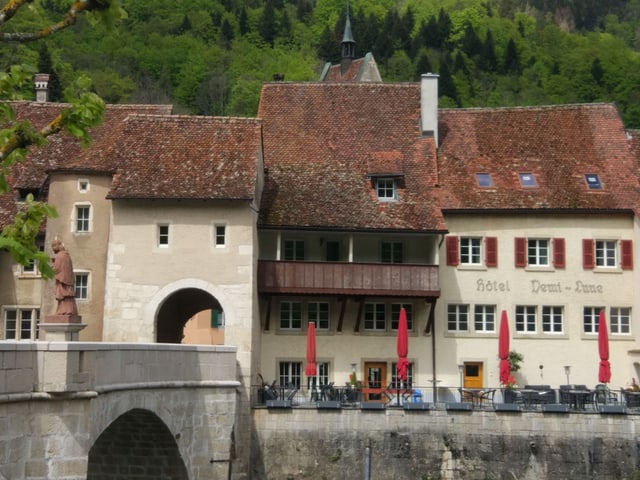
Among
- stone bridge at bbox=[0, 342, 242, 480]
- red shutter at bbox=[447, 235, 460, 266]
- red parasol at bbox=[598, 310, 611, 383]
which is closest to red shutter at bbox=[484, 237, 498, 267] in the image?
red shutter at bbox=[447, 235, 460, 266]

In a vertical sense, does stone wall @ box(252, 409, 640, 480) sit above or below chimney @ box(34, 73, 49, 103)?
below

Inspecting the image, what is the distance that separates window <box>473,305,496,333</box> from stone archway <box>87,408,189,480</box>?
13811 mm

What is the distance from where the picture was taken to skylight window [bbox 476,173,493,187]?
4280cm

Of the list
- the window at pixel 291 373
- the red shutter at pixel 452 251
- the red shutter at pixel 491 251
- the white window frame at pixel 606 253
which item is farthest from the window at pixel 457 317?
the window at pixel 291 373

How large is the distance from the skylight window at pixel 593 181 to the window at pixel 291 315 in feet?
33.2

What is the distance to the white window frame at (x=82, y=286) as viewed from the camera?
3947cm

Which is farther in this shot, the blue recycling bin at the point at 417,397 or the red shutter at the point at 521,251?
the red shutter at the point at 521,251

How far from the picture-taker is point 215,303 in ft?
141

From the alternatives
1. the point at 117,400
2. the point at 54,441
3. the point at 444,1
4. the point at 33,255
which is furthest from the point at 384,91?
the point at 444,1

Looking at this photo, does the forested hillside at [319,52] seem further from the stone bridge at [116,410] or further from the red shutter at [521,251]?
the stone bridge at [116,410]

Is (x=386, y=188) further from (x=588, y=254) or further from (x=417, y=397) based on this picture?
(x=417, y=397)

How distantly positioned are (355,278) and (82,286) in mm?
8168

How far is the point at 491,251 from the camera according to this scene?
41969mm

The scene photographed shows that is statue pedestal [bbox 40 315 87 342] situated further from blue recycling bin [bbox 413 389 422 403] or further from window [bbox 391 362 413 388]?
window [bbox 391 362 413 388]
